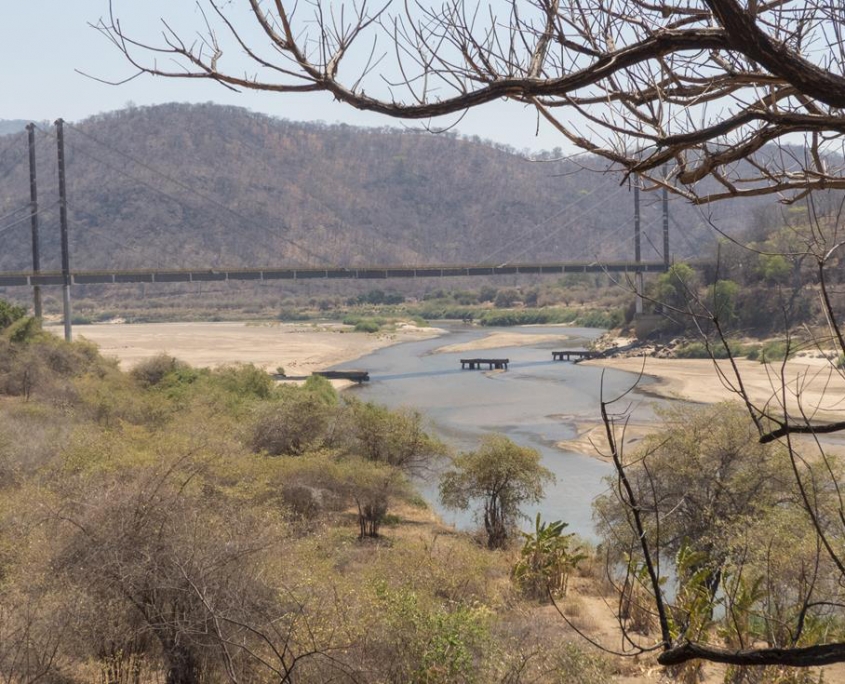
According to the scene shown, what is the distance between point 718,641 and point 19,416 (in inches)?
536

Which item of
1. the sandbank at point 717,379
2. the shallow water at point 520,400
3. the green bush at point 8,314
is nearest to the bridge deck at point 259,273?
the shallow water at point 520,400

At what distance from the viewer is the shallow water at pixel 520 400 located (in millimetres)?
20984

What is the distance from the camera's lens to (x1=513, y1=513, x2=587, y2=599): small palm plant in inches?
547

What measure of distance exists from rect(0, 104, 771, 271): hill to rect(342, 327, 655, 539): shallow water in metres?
44.9

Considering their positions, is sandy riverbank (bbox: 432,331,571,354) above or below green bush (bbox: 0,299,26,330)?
below

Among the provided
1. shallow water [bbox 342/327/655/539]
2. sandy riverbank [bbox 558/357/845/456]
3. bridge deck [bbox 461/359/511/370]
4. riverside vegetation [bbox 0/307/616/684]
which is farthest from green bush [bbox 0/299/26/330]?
bridge deck [bbox 461/359/511/370]

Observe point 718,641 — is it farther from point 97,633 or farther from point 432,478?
point 432,478

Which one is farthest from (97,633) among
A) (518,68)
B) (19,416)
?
(19,416)

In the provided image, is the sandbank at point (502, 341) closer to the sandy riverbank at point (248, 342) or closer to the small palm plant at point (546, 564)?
the sandy riverbank at point (248, 342)

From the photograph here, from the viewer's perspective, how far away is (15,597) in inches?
343

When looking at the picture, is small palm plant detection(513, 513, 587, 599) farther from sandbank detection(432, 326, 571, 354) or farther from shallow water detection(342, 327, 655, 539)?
sandbank detection(432, 326, 571, 354)

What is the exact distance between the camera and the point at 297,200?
12069 cm

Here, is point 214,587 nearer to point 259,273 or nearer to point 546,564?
point 546,564

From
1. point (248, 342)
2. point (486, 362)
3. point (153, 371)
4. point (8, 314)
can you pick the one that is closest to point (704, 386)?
point (486, 362)
